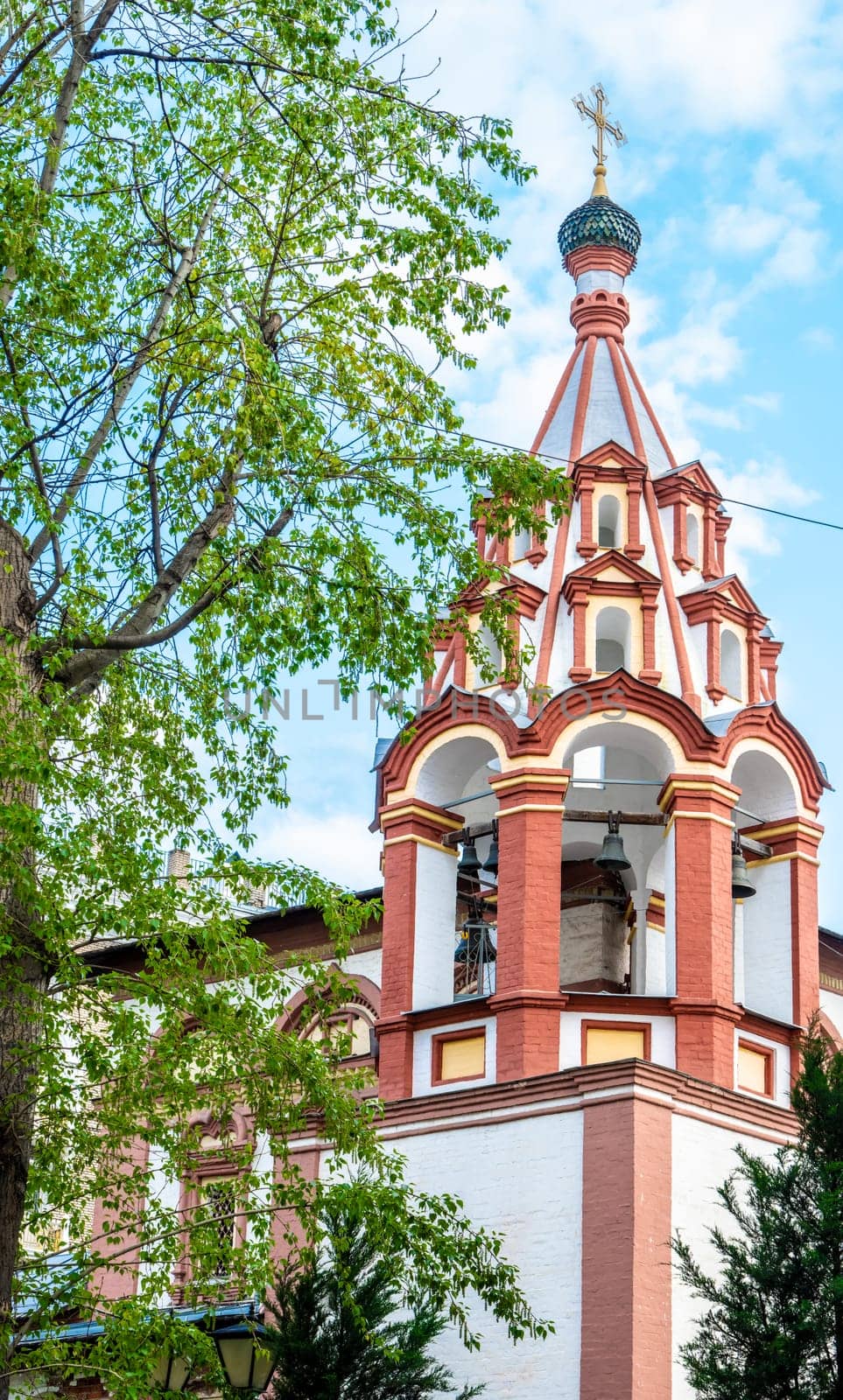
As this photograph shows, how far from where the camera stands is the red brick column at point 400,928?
627 inches

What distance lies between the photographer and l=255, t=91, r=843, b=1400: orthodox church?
14023 mm

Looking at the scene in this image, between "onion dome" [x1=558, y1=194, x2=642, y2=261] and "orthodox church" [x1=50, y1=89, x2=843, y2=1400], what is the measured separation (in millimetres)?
33

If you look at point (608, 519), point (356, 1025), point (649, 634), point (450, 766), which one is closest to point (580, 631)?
point (649, 634)

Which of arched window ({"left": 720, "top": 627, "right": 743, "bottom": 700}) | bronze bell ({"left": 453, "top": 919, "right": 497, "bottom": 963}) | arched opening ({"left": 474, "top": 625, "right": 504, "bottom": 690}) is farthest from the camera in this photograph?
bronze bell ({"left": 453, "top": 919, "right": 497, "bottom": 963})

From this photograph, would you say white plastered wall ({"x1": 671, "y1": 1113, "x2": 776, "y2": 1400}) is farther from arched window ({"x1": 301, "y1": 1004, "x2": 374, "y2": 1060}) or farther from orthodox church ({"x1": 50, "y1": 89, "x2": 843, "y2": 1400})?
arched window ({"x1": 301, "y1": 1004, "x2": 374, "y2": 1060})

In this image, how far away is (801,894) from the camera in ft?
53.7

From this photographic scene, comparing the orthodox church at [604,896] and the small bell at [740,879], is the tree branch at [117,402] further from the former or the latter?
the small bell at [740,879]

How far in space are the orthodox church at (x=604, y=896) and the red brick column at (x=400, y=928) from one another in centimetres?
2

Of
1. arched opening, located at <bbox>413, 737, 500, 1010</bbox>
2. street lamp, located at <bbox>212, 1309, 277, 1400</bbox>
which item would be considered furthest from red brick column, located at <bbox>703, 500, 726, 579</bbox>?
street lamp, located at <bbox>212, 1309, 277, 1400</bbox>

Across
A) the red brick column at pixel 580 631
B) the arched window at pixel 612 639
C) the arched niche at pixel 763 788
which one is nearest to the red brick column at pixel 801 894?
the arched niche at pixel 763 788

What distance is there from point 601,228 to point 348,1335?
10821mm

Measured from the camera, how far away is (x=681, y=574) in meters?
17.3

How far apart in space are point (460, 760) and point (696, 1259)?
15.7 ft

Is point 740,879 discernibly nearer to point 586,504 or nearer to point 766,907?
point 766,907
